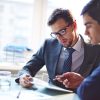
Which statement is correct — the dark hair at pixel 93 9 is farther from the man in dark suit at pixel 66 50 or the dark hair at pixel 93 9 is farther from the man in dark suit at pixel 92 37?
the man in dark suit at pixel 66 50

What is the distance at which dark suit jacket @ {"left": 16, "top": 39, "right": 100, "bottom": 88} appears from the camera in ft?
6.56

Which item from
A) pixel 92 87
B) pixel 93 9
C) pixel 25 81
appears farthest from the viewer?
pixel 25 81

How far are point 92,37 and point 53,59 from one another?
2.39ft

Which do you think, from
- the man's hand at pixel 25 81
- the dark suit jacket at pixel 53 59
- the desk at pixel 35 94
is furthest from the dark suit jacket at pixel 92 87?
the dark suit jacket at pixel 53 59

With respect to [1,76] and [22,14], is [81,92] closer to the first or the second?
[1,76]

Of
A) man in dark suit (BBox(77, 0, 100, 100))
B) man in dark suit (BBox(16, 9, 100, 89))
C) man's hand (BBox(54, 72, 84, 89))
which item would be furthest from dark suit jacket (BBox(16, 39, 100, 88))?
man in dark suit (BBox(77, 0, 100, 100))

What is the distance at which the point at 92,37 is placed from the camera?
1.43 metres

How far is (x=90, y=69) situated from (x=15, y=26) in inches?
51.3

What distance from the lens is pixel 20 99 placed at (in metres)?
1.44

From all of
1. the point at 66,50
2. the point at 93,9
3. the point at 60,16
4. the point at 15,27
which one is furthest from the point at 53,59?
the point at 15,27

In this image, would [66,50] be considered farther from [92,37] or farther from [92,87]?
[92,87]

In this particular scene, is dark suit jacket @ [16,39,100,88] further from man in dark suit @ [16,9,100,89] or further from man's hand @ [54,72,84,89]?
man's hand @ [54,72,84,89]

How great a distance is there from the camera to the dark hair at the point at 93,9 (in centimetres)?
134

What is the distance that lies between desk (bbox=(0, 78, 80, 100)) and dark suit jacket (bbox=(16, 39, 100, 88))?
1.28ft
